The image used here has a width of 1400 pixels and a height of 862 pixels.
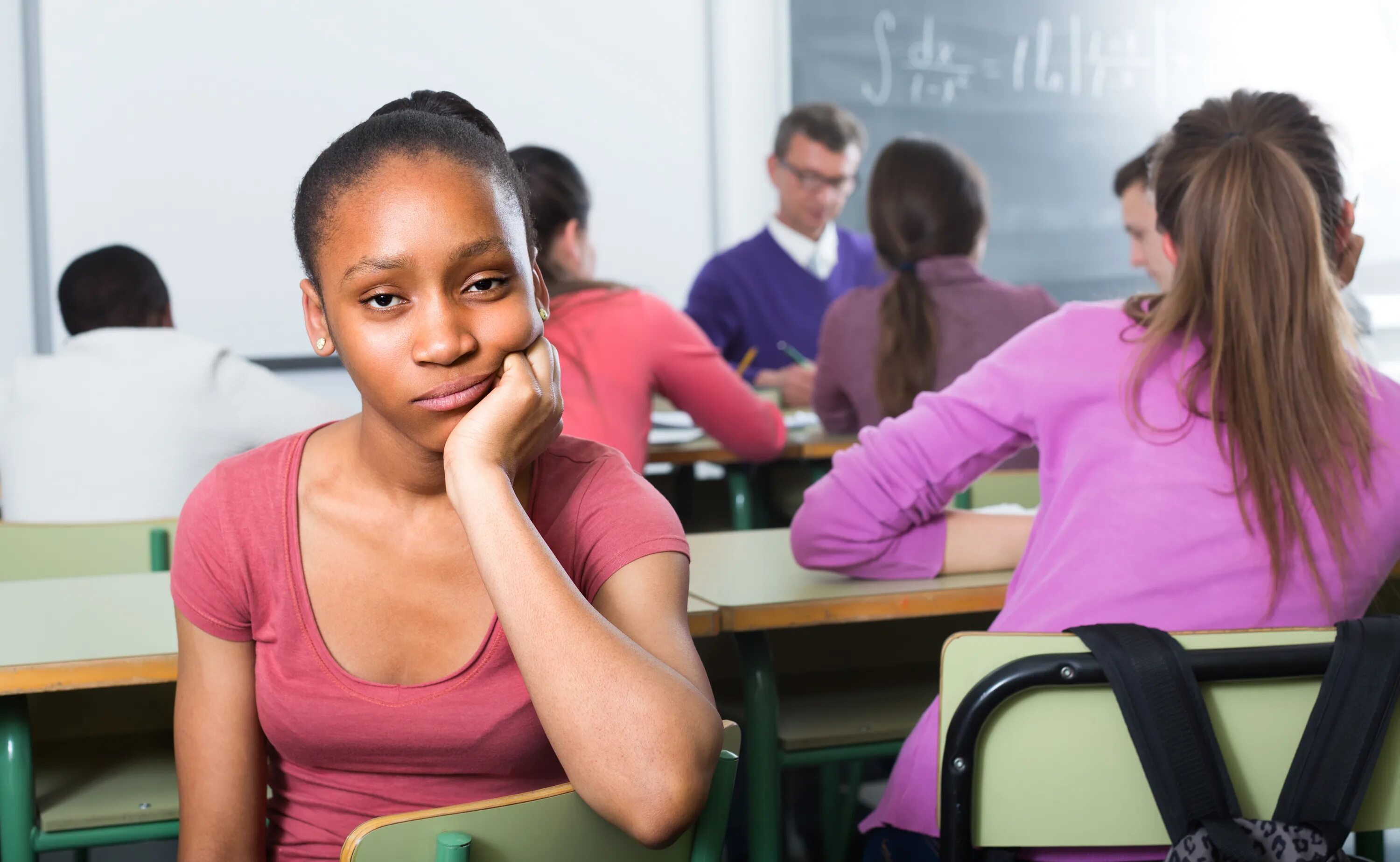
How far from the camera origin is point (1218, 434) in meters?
1.36

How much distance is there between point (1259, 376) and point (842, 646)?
1.11 m

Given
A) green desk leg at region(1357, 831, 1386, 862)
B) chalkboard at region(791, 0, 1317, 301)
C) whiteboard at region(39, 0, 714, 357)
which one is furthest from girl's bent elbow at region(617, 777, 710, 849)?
chalkboard at region(791, 0, 1317, 301)

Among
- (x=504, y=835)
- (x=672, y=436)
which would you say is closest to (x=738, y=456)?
(x=672, y=436)

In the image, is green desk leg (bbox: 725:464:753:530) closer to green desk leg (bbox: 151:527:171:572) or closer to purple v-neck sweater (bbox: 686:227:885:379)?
purple v-neck sweater (bbox: 686:227:885:379)

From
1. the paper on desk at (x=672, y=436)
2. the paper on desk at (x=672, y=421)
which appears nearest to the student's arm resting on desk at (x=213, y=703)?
the paper on desk at (x=672, y=436)

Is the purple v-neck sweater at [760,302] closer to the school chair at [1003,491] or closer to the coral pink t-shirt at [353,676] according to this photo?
the school chair at [1003,491]

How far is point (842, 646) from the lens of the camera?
2312 mm

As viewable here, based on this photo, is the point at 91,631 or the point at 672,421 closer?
the point at 91,631

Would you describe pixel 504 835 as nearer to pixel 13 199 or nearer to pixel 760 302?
pixel 760 302

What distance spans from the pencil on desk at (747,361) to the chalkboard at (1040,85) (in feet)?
3.70

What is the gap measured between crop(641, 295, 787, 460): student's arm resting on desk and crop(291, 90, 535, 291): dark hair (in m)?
1.46

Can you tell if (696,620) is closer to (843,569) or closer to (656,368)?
(843,569)

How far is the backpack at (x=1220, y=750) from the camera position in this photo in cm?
109

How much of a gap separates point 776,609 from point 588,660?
2.12 feet
